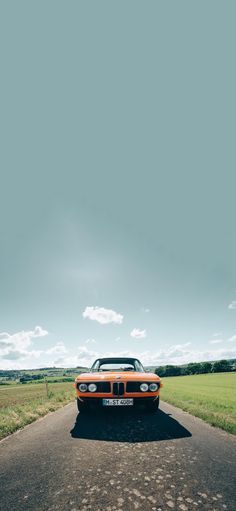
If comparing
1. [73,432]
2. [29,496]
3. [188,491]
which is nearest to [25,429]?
[73,432]

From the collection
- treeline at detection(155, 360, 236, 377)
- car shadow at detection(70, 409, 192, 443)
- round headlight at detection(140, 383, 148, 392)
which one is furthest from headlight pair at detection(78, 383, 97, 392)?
treeline at detection(155, 360, 236, 377)

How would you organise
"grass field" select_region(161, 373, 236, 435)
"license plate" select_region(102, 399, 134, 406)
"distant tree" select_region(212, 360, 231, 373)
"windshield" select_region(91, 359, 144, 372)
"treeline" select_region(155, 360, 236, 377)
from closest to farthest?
"license plate" select_region(102, 399, 134, 406), "grass field" select_region(161, 373, 236, 435), "windshield" select_region(91, 359, 144, 372), "distant tree" select_region(212, 360, 231, 373), "treeline" select_region(155, 360, 236, 377)

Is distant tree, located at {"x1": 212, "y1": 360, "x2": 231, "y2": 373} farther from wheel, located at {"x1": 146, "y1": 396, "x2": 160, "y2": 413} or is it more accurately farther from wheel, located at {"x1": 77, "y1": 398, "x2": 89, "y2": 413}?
wheel, located at {"x1": 77, "y1": 398, "x2": 89, "y2": 413}

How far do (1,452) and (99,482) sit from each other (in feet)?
7.39

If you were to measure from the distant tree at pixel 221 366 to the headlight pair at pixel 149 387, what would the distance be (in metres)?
95.1

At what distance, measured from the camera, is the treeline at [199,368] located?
8825 cm

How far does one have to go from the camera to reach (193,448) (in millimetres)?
4246

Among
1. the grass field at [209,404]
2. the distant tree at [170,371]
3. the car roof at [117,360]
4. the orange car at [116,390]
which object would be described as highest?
the car roof at [117,360]

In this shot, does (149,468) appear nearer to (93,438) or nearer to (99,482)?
(99,482)

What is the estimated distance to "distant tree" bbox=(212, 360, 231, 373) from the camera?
87.8 metres

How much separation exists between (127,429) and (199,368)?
9759 cm

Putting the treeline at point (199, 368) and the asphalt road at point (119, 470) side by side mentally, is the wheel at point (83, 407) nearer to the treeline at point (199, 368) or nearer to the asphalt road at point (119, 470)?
the asphalt road at point (119, 470)

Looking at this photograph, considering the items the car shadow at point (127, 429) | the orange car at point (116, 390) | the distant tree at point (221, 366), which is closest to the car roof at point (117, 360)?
the car shadow at point (127, 429)

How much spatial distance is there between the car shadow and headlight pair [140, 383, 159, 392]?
584 mm
